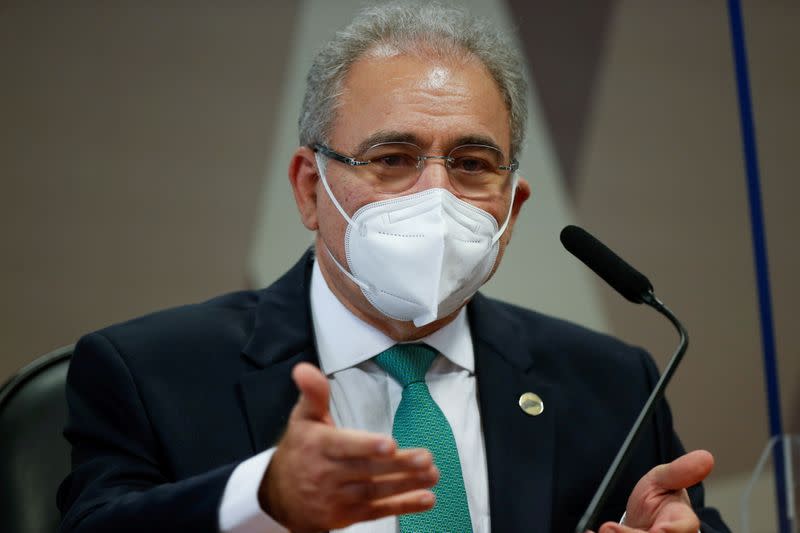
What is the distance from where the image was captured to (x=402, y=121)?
5.82 ft

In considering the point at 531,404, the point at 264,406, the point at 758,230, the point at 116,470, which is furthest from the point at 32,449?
the point at 758,230

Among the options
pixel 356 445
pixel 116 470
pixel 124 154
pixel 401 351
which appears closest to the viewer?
pixel 356 445

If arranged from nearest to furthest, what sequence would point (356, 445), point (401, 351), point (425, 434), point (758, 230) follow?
1. point (356, 445)
2. point (425, 434)
3. point (401, 351)
4. point (758, 230)

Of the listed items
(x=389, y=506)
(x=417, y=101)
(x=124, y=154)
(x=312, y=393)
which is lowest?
(x=389, y=506)

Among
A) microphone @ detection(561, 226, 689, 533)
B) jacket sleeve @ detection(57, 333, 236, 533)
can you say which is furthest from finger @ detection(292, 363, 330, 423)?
microphone @ detection(561, 226, 689, 533)

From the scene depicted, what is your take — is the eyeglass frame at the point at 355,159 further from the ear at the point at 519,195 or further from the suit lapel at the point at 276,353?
the suit lapel at the point at 276,353

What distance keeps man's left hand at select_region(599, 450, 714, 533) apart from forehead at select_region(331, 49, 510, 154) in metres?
0.69

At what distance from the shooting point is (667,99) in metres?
3.03

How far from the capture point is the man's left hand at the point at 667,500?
149 cm

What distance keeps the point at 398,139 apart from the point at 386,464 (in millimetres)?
771

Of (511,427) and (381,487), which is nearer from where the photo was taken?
(381,487)

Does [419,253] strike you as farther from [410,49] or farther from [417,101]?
[410,49]

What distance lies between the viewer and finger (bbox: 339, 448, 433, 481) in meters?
1.15

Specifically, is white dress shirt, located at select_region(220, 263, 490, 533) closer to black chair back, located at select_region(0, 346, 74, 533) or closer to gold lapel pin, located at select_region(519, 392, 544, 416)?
gold lapel pin, located at select_region(519, 392, 544, 416)
